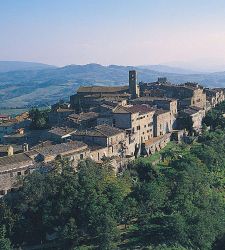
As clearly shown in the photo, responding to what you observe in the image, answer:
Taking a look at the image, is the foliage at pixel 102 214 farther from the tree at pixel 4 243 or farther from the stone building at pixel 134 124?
the stone building at pixel 134 124

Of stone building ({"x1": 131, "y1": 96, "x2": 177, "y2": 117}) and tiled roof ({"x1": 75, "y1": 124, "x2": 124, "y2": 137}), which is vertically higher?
stone building ({"x1": 131, "y1": 96, "x2": 177, "y2": 117})

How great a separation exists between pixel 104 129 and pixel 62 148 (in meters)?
4.57

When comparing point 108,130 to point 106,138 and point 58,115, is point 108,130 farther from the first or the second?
point 58,115

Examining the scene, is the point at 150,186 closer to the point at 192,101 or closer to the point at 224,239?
the point at 224,239

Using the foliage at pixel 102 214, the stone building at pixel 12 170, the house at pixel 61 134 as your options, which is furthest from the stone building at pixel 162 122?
the stone building at pixel 12 170

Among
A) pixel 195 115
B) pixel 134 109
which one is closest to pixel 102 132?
pixel 134 109

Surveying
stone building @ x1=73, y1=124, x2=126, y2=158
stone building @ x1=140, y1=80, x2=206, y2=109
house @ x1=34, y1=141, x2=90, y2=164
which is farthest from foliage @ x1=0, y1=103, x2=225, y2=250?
stone building @ x1=140, y1=80, x2=206, y2=109

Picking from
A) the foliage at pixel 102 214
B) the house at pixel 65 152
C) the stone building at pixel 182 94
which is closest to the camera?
the foliage at pixel 102 214

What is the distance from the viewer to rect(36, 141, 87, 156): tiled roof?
27406 millimetres

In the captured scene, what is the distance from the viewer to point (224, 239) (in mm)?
22734

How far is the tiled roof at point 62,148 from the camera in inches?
1079

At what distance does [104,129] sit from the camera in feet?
105

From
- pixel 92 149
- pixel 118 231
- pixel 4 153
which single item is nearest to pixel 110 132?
pixel 92 149

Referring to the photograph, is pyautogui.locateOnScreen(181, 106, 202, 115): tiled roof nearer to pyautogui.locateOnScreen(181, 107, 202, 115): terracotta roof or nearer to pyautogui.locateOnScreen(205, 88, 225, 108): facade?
pyautogui.locateOnScreen(181, 107, 202, 115): terracotta roof
